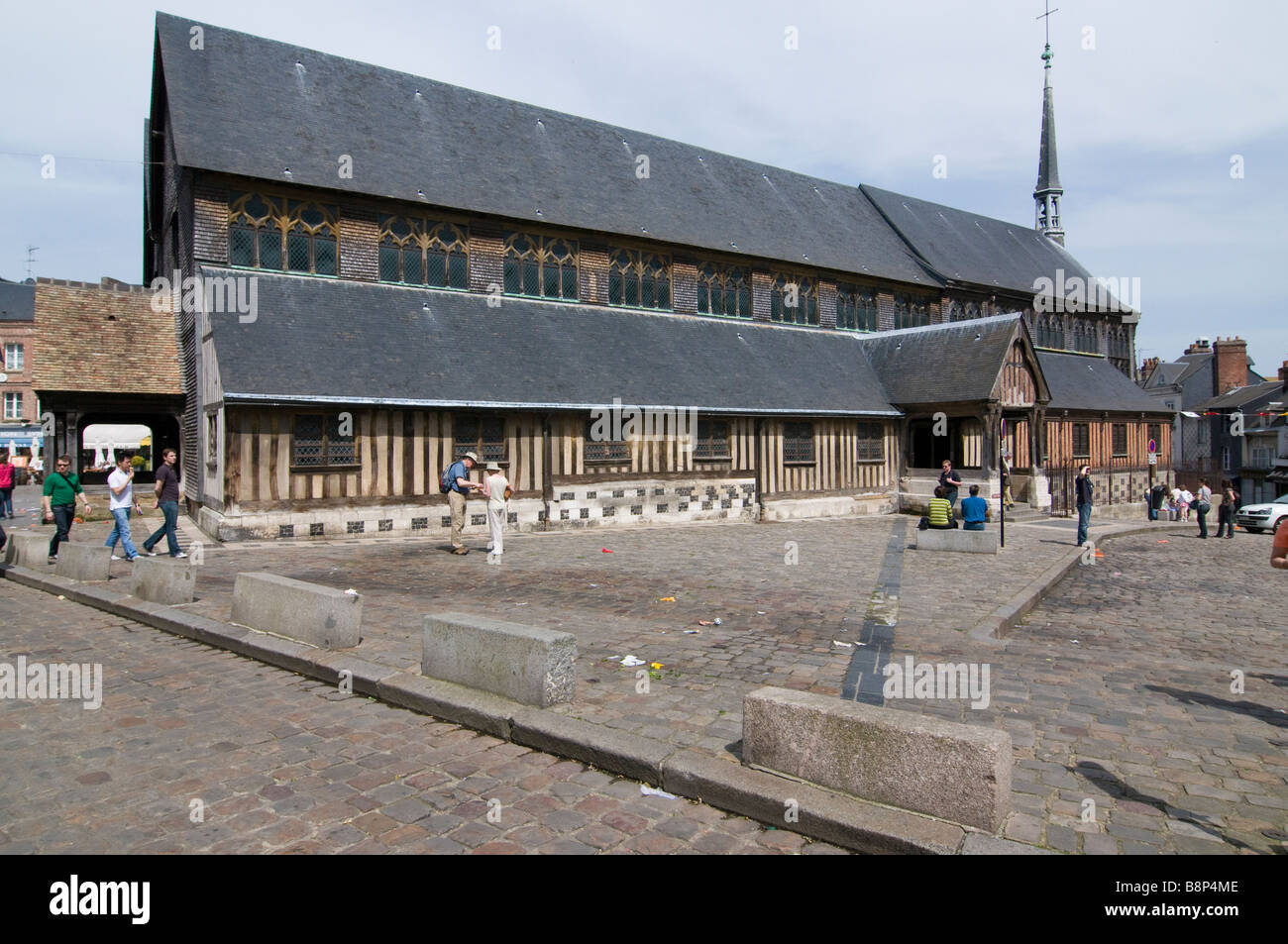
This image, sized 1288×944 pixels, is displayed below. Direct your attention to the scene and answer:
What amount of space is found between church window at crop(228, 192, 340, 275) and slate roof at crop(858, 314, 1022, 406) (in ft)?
55.3

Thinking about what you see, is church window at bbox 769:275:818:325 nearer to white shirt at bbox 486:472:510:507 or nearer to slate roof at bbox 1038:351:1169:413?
→ slate roof at bbox 1038:351:1169:413

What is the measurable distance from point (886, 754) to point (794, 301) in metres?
23.5

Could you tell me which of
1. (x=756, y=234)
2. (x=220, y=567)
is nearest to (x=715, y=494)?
(x=756, y=234)

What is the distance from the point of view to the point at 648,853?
344 centimetres

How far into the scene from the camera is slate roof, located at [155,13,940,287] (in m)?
17.4

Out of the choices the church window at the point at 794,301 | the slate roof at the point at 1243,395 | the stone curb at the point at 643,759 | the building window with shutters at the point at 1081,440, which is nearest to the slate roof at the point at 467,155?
the church window at the point at 794,301

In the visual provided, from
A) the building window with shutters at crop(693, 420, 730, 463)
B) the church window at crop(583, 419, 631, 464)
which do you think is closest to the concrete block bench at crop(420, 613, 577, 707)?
the church window at crop(583, 419, 631, 464)

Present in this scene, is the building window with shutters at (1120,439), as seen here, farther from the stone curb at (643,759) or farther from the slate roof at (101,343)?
the slate roof at (101,343)

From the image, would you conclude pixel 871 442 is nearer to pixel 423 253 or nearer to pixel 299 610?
pixel 423 253

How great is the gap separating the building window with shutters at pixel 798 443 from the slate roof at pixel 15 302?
47.6 metres

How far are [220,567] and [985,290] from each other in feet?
95.8

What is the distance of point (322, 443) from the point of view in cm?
1504
